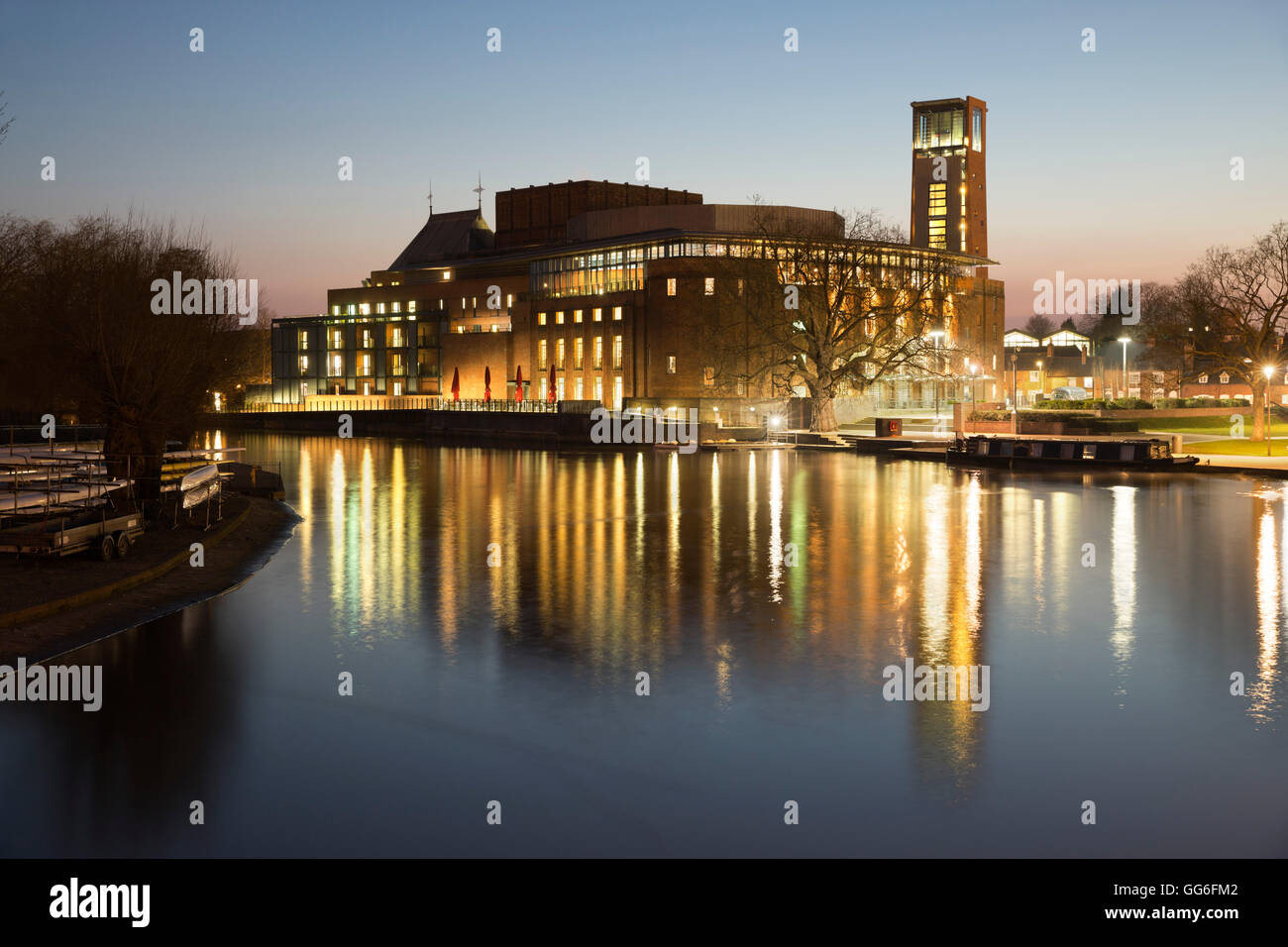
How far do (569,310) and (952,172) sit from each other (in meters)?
84.1

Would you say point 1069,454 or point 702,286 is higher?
point 702,286

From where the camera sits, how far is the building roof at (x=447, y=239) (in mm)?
136625

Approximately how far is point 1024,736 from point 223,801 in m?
5.58

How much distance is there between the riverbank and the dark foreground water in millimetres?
578

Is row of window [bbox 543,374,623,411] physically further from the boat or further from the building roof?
the boat

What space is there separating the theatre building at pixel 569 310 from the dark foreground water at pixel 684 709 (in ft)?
158

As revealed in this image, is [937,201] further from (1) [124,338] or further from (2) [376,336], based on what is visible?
(1) [124,338]

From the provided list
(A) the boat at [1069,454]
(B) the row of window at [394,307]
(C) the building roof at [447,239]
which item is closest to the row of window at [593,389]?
(B) the row of window at [394,307]

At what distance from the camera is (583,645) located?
11.8m

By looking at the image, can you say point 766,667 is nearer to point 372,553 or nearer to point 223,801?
point 223,801

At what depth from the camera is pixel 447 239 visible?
467 feet

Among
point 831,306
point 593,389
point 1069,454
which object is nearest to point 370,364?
point 593,389

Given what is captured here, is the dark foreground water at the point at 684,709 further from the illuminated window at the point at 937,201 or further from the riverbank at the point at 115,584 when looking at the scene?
the illuminated window at the point at 937,201
